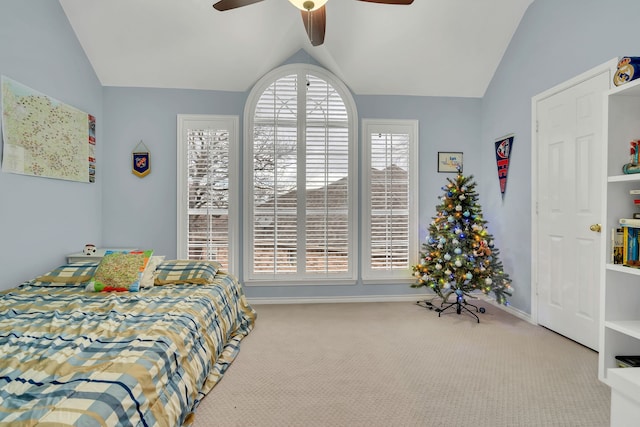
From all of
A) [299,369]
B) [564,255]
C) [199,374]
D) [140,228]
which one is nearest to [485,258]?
[564,255]

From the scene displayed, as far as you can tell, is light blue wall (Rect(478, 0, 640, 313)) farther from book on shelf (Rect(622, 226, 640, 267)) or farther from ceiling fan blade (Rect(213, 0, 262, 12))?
ceiling fan blade (Rect(213, 0, 262, 12))

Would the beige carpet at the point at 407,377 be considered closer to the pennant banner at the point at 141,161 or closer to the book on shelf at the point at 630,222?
the book on shelf at the point at 630,222

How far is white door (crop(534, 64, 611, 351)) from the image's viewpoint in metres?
2.69

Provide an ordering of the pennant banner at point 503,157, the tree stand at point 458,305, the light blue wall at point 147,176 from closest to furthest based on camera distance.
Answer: the tree stand at point 458,305 → the pennant banner at point 503,157 → the light blue wall at point 147,176

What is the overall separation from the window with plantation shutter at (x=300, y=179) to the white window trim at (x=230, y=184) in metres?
0.13

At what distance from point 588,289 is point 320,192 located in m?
2.73

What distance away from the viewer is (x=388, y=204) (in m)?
4.12

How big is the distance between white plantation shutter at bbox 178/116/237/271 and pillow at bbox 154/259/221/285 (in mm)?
864

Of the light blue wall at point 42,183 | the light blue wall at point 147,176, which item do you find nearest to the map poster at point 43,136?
the light blue wall at point 42,183

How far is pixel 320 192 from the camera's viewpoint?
4.05 m

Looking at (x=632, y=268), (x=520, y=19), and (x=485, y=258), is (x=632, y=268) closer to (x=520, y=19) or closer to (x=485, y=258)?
(x=485, y=258)

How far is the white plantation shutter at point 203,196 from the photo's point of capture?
395 cm

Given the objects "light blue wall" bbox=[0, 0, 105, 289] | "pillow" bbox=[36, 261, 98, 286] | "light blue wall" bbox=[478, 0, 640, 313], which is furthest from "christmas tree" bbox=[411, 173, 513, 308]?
"light blue wall" bbox=[0, 0, 105, 289]

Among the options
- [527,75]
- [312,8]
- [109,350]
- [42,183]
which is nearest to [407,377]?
[109,350]
